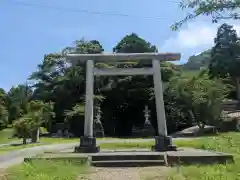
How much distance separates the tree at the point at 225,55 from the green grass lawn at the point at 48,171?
93.2 ft

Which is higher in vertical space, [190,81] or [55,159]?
[190,81]

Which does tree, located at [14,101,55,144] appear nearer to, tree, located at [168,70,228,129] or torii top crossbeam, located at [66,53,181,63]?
torii top crossbeam, located at [66,53,181,63]

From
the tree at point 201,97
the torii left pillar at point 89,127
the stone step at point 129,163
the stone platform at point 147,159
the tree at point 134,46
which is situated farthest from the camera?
the tree at point 134,46

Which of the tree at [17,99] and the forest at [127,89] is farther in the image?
the tree at [17,99]

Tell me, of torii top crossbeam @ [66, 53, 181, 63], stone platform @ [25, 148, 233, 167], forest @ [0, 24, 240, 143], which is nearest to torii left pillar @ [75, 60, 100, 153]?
torii top crossbeam @ [66, 53, 181, 63]

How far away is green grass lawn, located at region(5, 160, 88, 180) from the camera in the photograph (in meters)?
6.78

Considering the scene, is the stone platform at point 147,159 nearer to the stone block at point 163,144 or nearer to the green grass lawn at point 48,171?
the green grass lawn at point 48,171

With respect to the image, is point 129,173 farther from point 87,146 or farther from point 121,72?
point 121,72

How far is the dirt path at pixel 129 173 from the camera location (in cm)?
724

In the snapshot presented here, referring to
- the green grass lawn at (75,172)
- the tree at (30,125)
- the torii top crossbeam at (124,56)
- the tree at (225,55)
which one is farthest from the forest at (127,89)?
the green grass lawn at (75,172)

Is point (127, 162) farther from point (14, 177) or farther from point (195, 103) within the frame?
point (195, 103)

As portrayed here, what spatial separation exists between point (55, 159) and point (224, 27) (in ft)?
104

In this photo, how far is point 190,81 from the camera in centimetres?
2831

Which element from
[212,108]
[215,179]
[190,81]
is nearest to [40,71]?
[190,81]
